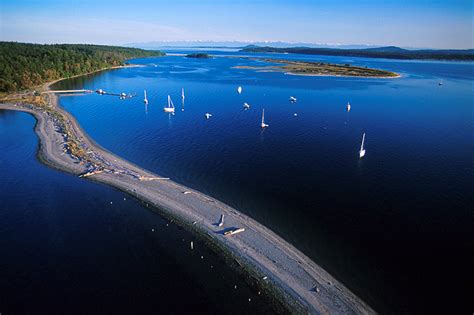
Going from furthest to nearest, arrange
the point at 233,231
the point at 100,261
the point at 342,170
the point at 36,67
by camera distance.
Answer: the point at 36,67, the point at 342,170, the point at 233,231, the point at 100,261

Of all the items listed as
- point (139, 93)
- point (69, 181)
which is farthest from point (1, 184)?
point (139, 93)

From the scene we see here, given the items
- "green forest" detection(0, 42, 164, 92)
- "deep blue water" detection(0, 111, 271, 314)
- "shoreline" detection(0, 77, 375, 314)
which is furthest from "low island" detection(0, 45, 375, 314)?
"green forest" detection(0, 42, 164, 92)

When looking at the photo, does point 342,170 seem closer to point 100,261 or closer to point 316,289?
point 316,289

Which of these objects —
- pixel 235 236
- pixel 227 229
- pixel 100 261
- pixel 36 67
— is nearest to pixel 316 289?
pixel 235 236

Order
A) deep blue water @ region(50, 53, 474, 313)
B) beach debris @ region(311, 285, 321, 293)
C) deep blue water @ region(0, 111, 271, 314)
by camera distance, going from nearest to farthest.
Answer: deep blue water @ region(0, 111, 271, 314) < beach debris @ region(311, 285, 321, 293) < deep blue water @ region(50, 53, 474, 313)

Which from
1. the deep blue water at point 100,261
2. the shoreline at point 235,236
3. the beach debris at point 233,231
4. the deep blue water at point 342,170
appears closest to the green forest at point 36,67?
the deep blue water at point 342,170

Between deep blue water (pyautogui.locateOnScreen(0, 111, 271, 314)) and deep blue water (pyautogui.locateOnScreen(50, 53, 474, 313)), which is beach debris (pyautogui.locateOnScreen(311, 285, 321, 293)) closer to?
deep blue water (pyautogui.locateOnScreen(50, 53, 474, 313))
